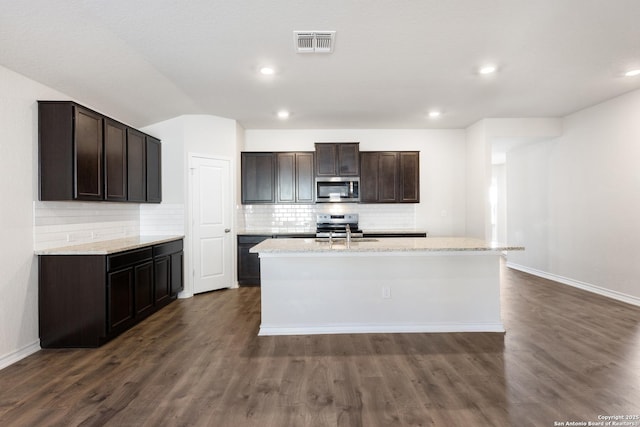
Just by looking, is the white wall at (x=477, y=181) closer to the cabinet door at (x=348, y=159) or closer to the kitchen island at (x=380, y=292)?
the cabinet door at (x=348, y=159)

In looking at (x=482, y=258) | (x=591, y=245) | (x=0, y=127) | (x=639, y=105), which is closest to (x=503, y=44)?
(x=482, y=258)

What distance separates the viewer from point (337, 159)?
5.48 m

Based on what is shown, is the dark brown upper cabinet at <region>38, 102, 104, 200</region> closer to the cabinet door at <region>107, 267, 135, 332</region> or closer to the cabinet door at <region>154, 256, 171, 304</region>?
the cabinet door at <region>107, 267, 135, 332</region>

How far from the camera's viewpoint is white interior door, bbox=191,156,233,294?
477 centimetres

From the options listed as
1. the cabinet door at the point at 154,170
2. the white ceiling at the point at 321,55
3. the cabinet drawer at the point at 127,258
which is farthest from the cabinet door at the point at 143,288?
the white ceiling at the point at 321,55

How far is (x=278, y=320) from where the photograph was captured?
3.23 m

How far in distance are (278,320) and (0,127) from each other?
296 cm

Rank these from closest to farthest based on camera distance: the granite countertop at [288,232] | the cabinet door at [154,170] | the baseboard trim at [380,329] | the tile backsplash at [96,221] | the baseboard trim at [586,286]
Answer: the tile backsplash at [96,221] < the baseboard trim at [380,329] < the baseboard trim at [586,286] < the cabinet door at [154,170] < the granite countertop at [288,232]

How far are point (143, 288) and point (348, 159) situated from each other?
362 centimetres

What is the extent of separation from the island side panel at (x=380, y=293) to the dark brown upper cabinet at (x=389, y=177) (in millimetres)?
2438

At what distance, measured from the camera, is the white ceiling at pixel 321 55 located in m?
2.33

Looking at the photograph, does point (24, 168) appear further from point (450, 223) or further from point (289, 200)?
point (450, 223)

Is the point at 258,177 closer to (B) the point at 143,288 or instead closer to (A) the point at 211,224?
(A) the point at 211,224

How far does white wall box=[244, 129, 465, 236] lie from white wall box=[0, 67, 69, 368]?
3.68 m
